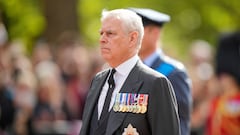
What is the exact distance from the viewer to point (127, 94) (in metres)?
9.72

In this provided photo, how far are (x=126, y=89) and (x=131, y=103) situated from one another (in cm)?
17

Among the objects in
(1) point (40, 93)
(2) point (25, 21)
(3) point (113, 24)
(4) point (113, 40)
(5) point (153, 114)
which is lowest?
(2) point (25, 21)

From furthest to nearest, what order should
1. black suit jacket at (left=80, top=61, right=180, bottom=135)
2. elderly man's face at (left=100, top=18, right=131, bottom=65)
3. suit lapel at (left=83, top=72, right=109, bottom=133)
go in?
suit lapel at (left=83, top=72, right=109, bottom=133)
elderly man's face at (left=100, top=18, right=131, bottom=65)
black suit jacket at (left=80, top=61, right=180, bottom=135)

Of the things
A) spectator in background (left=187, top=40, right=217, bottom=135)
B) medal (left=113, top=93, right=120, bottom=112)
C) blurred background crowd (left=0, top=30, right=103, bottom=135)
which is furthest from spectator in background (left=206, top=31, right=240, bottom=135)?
medal (left=113, top=93, right=120, bottom=112)

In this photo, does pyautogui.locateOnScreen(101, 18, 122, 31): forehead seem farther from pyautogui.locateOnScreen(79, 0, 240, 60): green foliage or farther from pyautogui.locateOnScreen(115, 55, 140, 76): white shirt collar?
pyautogui.locateOnScreen(79, 0, 240, 60): green foliage

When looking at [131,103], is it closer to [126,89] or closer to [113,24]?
[126,89]

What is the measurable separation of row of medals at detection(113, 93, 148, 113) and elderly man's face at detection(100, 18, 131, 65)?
0.33 metres

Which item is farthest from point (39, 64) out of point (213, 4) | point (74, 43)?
point (213, 4)

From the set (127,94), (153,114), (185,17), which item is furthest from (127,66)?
(185,17)

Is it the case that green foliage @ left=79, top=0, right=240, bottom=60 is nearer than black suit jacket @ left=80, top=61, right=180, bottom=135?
No

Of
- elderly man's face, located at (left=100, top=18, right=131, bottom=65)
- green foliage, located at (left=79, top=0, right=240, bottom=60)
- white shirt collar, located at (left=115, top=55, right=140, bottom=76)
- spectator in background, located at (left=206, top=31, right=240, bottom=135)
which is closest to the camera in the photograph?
elderly man's face, located at (left=100, top=18, right=131, bottom=65)

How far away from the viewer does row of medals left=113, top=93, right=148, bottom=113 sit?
9555mm

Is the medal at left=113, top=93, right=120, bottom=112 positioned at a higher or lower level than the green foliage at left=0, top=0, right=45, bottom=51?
higher

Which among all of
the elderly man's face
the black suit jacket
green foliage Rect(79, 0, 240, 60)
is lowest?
green foliage Rect(79, 0, 240, 60)
